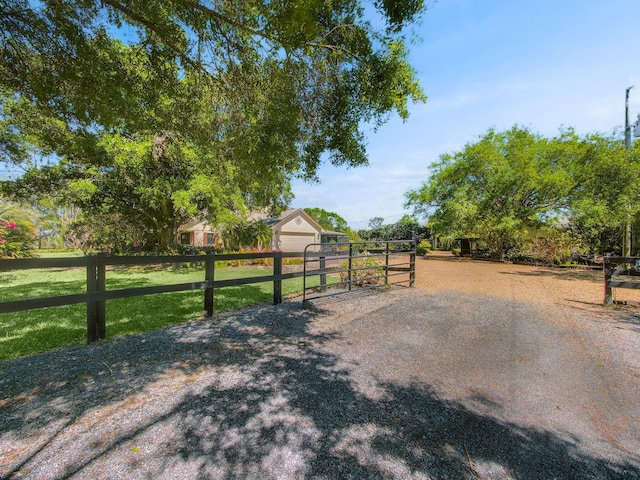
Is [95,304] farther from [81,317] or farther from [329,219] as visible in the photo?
[329,219]

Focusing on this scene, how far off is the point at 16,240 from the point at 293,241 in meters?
19.2

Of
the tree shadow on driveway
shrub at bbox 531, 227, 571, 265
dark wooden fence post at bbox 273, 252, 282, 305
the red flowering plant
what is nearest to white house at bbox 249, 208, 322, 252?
the red flowering plant

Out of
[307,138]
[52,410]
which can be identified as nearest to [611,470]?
[52,410]

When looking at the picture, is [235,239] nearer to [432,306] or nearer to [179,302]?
[179,302]

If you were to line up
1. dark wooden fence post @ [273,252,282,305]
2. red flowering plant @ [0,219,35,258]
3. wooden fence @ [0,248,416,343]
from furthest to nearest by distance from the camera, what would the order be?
red flowering plant @ [0,219,35,258], dark wooden fence post @ [273,252,282,305], wooden fence @ [0,248,416,343]

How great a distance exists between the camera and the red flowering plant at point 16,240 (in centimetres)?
1154

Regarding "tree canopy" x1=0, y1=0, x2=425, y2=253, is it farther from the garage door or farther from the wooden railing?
the garage door

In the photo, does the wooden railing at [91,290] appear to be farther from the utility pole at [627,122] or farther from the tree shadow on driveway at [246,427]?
the utility pole at [627,122]

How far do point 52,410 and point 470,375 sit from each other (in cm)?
365

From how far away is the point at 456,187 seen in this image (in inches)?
784

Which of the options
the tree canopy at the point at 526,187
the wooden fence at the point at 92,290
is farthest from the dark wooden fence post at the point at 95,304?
the tree canopy at the point at 526,187

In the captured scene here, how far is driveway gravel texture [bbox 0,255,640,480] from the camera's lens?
190cm

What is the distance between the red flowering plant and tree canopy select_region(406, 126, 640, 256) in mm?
20886

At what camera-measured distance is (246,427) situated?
7.34 feet
